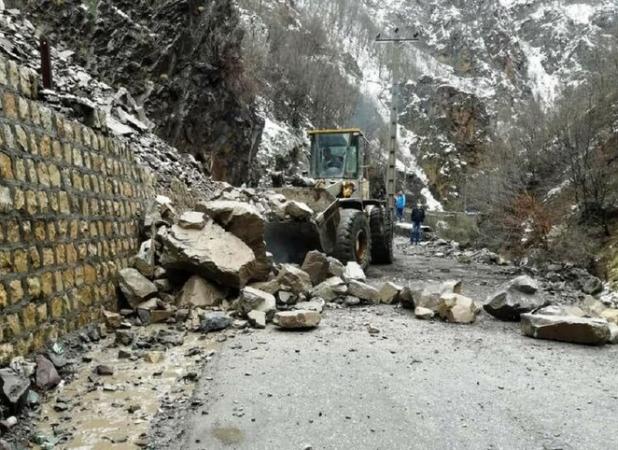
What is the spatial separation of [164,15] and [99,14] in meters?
1.89

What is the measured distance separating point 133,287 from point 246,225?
4.84ft

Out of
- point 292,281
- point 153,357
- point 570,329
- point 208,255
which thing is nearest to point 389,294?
point 292,281

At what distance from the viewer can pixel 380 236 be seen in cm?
994

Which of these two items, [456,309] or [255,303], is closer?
[255,303]

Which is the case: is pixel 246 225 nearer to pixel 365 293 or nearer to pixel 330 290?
pixel 330 290

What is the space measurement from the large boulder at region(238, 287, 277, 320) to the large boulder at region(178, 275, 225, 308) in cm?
39

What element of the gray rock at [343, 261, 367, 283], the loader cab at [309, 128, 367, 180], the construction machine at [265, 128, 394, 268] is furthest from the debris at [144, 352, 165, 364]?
the loader cab at [309, 128, 367, 180]

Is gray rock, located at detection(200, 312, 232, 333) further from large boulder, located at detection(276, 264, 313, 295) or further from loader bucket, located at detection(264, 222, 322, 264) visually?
loader bucket, located at detection(264, 222, 322, 264)

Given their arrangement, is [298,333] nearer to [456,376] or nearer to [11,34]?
[456,376]

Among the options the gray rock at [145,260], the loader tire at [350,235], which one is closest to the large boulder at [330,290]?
the loader tire at [350,235]

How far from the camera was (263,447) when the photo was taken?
7.99 feet

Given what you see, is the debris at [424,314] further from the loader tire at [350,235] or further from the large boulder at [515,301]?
the loader tire at [350,235]

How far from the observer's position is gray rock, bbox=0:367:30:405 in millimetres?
2713

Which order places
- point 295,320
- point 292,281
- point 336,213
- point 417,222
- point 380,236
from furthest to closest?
point 417,222
point 380,236
point 336,213
point 292,281
point 295,320
